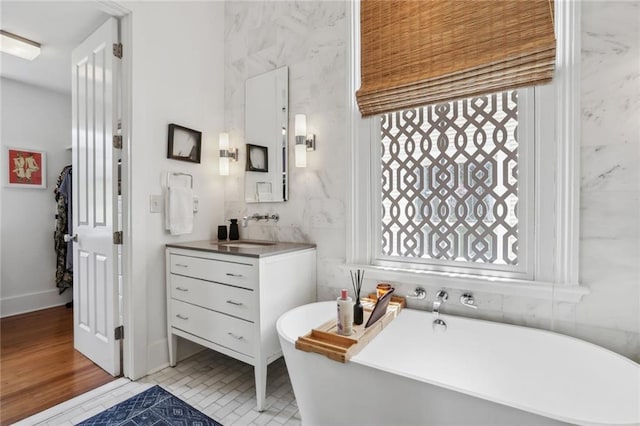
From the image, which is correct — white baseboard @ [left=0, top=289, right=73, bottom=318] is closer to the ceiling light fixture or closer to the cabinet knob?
the ceiling light fixture

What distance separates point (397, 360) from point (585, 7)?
78.9 inches

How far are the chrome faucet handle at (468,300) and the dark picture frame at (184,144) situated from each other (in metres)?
2.14

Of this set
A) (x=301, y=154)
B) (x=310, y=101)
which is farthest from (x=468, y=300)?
(x=310, y=101)

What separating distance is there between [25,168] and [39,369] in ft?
7.93

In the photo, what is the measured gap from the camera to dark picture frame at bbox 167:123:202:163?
2281mm

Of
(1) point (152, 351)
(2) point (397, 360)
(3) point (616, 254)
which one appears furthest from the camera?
(1) point (152, 351)

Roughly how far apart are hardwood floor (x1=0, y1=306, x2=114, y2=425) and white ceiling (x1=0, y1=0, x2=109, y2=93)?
2.45 metres

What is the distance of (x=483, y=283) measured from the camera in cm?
165

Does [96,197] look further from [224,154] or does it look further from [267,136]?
[267,136]

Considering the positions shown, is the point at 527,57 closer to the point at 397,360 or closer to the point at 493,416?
the point at 493,416

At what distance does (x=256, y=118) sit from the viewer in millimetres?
2527

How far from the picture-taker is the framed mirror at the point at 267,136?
7.81ft

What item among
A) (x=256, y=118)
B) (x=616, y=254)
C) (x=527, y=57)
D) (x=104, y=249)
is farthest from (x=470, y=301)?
(x=104, y=249)

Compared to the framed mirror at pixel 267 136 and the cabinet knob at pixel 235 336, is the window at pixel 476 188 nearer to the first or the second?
the framed mirror at pixel 267 136
